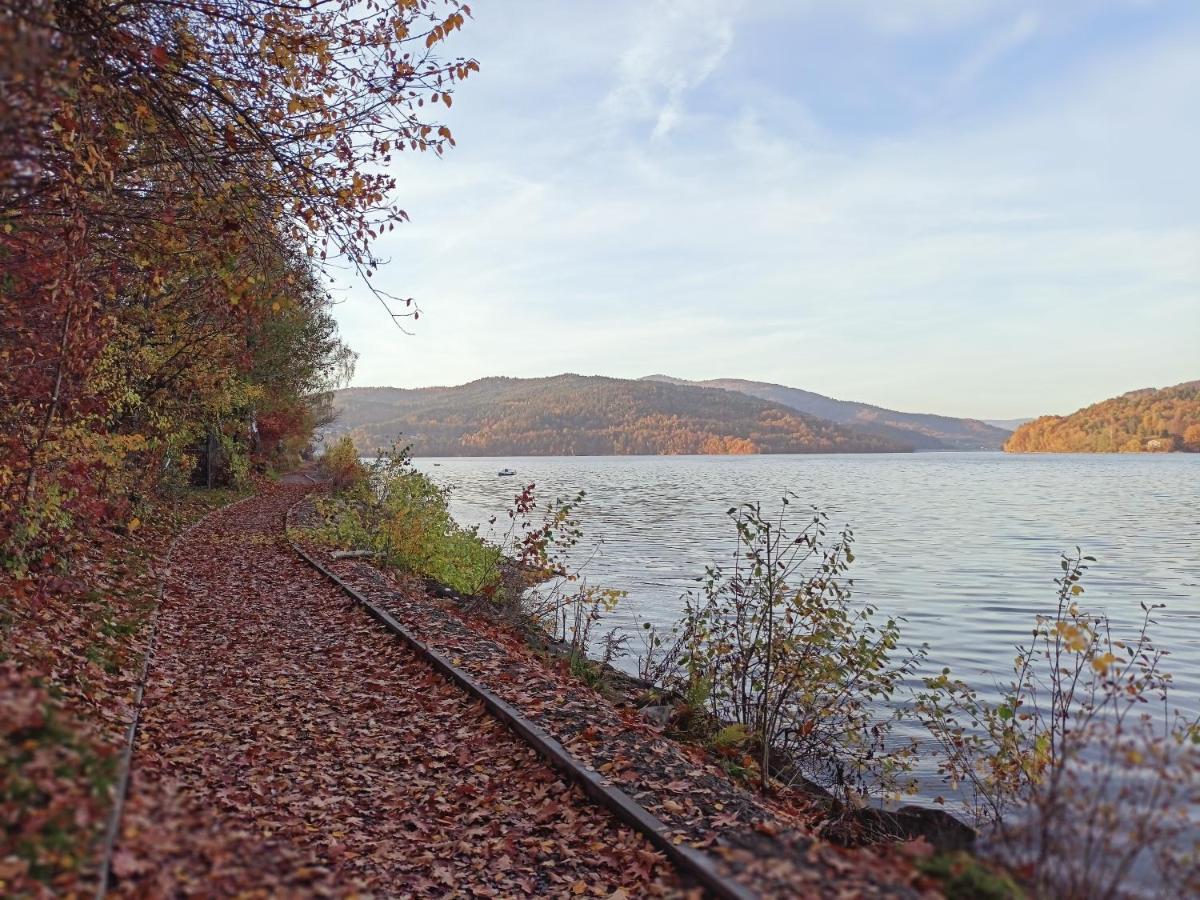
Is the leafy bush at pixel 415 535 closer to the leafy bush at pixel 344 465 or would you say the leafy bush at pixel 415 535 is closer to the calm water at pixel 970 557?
the calm water at pixel 970 557

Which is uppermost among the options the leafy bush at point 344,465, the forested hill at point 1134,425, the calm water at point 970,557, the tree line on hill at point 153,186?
the forested hill at point 1134,425

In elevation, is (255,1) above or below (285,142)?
above

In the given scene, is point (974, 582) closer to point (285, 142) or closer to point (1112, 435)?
point (285, 142)

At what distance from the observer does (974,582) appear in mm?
21891

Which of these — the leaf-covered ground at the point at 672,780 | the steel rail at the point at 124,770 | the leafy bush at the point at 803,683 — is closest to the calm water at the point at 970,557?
the leafy bush at the point at 803,683

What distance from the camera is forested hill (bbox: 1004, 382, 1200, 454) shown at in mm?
152750

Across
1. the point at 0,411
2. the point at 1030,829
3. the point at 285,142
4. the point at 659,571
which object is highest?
the point at 285,142

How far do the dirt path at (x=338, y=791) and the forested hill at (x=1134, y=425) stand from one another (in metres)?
176

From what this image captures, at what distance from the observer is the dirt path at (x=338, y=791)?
395 centimetres

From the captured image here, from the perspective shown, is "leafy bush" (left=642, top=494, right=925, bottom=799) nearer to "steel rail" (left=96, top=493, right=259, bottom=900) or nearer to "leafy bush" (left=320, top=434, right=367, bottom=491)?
"steel rail" (left=96, top=493, right=259, bottom=900)

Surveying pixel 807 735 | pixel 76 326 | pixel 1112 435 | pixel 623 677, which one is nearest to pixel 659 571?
pixel 623 677

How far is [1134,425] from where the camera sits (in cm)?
15888

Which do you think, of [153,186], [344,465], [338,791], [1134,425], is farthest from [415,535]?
[1134,425]

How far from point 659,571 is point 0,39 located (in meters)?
21.6
